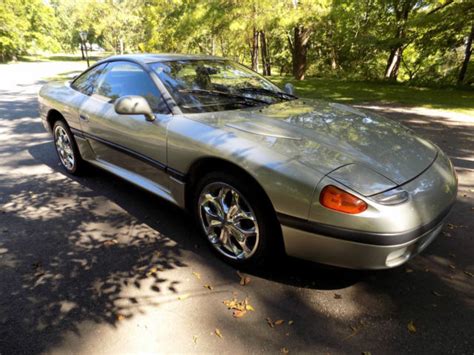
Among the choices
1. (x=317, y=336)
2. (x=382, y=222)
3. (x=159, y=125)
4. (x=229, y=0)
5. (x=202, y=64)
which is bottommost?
(x=317, y=336)

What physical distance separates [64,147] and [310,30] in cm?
1267

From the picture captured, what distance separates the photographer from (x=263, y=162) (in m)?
2.20

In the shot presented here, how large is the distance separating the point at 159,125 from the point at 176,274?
1.19 metres

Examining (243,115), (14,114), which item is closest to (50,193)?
(243,115)

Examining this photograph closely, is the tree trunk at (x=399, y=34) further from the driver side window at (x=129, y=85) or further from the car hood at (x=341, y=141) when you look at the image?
the driver side window at (x=129, y=85)

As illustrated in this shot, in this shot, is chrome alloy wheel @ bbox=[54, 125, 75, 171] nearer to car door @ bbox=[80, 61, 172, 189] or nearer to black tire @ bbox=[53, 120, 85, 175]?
black tire @ bbox=[53, 120, 85, 175]

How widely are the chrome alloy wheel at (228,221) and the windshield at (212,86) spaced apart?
0.76m

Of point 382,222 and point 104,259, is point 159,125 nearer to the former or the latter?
point 104,259

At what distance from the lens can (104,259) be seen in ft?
8.93

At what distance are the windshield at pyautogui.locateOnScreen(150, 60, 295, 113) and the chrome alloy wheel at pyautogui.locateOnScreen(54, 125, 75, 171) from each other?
5.77ft

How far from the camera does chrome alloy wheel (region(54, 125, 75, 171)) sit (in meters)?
4.22

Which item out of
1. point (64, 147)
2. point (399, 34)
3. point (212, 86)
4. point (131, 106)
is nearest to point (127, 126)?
point (131, 106)

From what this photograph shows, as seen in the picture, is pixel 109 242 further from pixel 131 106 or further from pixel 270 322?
pixel 270 322

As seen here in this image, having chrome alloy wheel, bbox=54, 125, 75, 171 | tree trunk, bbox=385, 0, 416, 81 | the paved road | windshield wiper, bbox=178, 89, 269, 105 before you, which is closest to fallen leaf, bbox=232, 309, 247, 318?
the paved road
